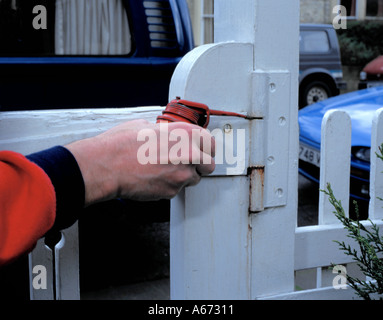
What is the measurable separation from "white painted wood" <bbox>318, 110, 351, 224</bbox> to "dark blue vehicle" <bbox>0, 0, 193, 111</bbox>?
1.65 metres

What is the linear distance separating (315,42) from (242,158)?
1168 cm

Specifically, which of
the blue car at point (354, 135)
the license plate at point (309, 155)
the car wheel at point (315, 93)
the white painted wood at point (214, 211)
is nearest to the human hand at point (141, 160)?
the white painted wood at point (214, 211)

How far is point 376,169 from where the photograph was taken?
5.12 ft

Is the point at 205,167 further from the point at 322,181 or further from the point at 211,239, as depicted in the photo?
the point at 322,181

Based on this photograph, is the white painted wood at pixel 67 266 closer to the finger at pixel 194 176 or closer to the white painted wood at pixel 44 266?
the white painted wood at pixel 44 266

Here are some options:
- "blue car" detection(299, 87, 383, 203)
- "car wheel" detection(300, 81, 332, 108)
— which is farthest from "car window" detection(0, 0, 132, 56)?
Answer: "car wheel" detection(300, 81, 332, 108)

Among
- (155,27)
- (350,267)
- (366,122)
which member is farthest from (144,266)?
(366,122)

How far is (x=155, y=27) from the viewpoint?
3133mm

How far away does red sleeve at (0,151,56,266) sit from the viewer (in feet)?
2.45

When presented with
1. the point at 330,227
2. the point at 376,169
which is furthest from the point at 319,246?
the point at 376,169

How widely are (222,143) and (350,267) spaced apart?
1896mm

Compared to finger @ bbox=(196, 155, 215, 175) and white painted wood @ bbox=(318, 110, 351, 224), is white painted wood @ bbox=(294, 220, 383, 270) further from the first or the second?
finger @ bbox=(196, 155, 215, 175)

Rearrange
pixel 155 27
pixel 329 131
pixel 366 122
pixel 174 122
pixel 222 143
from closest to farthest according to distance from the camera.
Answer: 1. pixel 174 122
2. pixel 222 143
3. pixel 329 131
4. pixel 155 27
5. pixel 366 122
